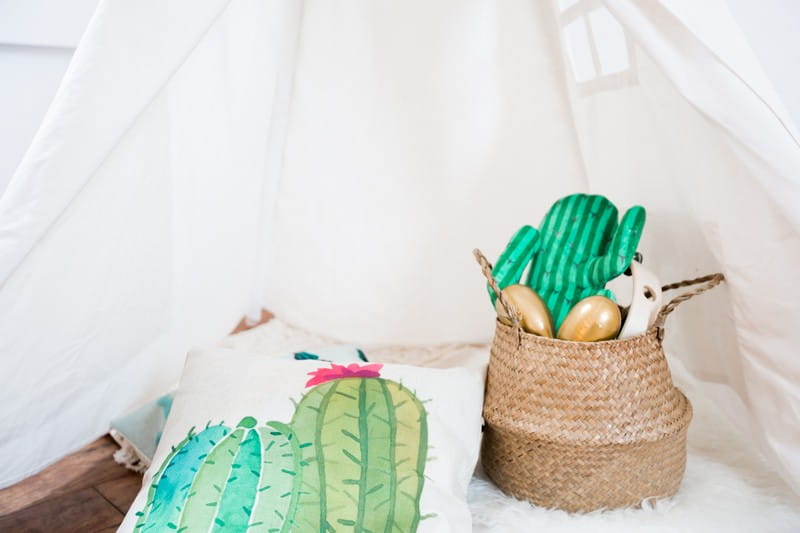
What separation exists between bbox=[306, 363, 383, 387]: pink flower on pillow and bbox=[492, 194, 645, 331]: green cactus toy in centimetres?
31

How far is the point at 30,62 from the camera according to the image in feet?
6.72

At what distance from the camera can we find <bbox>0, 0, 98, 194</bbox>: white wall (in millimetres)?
1985

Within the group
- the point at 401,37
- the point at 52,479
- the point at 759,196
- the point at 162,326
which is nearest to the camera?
the point at 759,196

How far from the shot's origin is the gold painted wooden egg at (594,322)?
130cm

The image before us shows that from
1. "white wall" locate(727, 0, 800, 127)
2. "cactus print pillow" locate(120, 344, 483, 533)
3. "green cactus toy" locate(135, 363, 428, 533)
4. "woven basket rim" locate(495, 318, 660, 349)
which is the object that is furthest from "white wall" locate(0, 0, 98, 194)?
"white wall" locate(727, 0, 800, 127)

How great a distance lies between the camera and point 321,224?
212cm

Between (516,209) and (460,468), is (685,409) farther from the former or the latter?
(516,209)

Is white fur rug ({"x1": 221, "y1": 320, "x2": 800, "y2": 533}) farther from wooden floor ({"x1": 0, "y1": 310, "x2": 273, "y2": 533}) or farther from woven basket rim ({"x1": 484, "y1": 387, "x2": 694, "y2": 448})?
wooden floor ({"x1": 0, "y1": 310, "x2": 273, "y2": 533})

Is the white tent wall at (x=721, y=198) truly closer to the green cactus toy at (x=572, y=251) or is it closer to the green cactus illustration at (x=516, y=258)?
the green cactus toy at (x=572, y=251)

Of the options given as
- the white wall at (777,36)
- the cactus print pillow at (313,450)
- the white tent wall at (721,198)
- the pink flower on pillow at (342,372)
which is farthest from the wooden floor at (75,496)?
the white wall at (777,36)

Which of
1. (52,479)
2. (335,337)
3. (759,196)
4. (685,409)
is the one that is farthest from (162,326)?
(759,196)

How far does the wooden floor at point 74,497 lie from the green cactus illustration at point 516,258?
756 millimetres

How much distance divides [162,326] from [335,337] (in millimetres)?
538

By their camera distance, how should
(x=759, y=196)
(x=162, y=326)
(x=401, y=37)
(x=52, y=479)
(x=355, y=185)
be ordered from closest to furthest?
(x=759, y=196) → (x=52, y=479) → (x=162, y=326) → (x=401, y=37) → (x=355, y=185)
